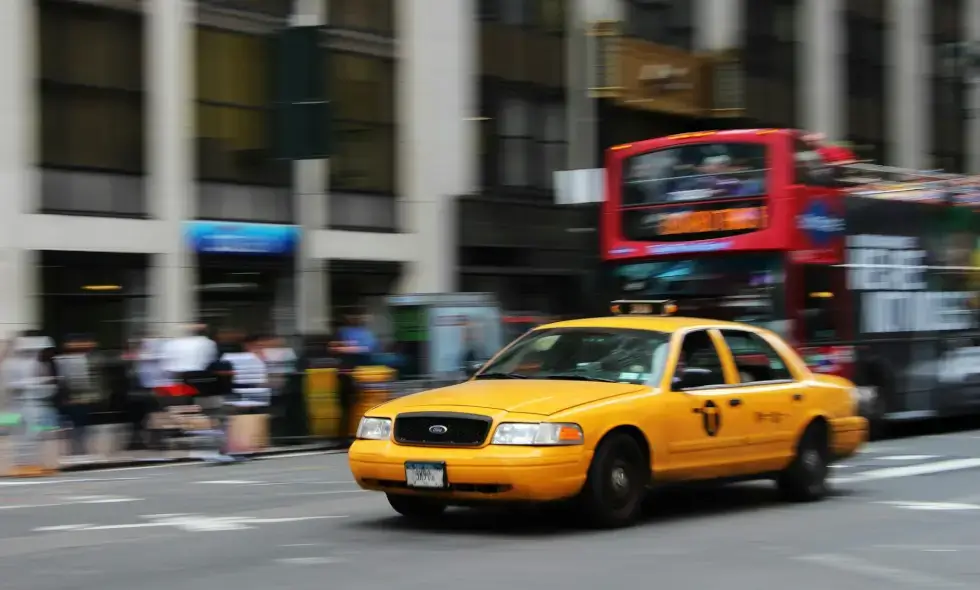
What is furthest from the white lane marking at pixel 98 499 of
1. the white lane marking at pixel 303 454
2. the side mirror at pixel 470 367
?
the side mirror at pixel 470 367

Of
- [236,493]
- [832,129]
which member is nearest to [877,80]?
[832,129]

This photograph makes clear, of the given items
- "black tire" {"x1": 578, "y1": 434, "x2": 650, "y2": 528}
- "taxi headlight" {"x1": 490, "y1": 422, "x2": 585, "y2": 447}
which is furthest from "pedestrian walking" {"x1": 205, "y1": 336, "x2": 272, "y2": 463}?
"taxi headlight" {"x1": 490, "y1": 422, "x2": 585, "y2": 447}

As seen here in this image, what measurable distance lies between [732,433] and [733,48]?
26.0 metres

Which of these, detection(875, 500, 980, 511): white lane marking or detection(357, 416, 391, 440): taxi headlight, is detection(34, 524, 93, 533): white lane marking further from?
detection(875, 500, 980, 511): white lane marking

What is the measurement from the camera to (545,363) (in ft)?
34.3

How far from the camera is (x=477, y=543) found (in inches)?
361

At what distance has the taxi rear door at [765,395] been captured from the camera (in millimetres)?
10867

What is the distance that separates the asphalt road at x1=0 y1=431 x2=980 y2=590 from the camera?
794cm

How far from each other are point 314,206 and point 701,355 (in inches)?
654

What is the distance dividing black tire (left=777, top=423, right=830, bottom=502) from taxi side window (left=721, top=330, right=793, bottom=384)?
54cm

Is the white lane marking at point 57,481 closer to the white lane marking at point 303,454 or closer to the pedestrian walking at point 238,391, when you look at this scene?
the pedestrian walking at point 238,391

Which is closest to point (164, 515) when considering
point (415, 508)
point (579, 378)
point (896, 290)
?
point (415, 508)

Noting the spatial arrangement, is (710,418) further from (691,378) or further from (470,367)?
(470,367)

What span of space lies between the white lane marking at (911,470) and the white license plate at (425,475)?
210 inches
